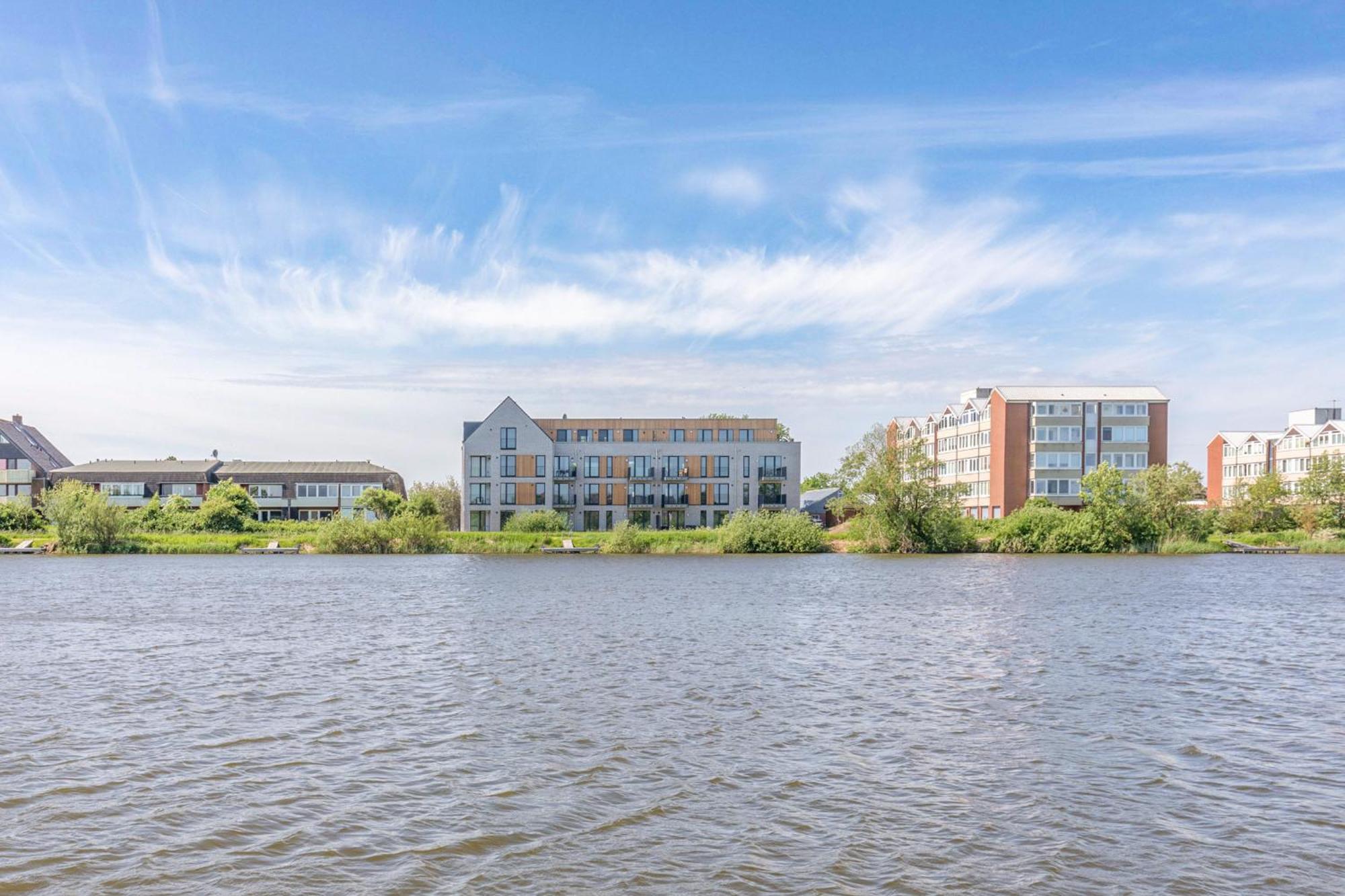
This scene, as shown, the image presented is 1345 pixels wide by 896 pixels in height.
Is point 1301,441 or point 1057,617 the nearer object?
point 1057,617

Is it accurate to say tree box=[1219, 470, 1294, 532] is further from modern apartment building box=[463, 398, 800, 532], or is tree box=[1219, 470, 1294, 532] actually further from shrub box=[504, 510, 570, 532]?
shrub box=[504, 510, 570, 532]

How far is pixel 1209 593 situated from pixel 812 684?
90.1 ft

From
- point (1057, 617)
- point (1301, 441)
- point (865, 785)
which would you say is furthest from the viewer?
point (1301, 441)

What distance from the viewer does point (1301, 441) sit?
110438mm

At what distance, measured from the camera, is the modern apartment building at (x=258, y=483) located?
10456cm

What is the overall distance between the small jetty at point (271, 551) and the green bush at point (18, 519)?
781 inches

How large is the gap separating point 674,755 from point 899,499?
5958 cm

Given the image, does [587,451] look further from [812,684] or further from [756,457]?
[812,684]

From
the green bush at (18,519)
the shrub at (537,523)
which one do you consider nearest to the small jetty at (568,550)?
the shrub at (537,523)

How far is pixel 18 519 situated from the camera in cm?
8219

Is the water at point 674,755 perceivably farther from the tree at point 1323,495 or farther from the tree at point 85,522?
the tree at point 1323,495

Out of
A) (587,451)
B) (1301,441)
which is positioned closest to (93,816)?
(587,451)

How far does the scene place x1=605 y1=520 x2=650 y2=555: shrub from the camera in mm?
73500

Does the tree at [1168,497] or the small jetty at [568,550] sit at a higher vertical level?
the tree at [1168,497]
